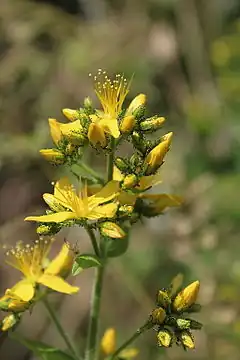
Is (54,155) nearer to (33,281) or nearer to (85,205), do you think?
(85,205)

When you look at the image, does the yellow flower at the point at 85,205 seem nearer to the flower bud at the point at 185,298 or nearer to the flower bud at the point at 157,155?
the flower bud at the point at 157,155

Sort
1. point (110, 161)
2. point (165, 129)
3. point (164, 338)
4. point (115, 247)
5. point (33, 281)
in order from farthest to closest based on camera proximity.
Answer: point (165, 129), point (33, 281), point (115, 247), point (110, 161), point (164, 338)

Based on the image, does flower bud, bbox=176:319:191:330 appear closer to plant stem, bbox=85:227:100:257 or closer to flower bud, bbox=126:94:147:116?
plant stem, bbox=85:227:100:257

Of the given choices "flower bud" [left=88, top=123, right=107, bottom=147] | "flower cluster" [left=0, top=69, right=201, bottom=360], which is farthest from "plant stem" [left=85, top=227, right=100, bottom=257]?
"flower bud" [left=88, top=123, right=107, bottom=147]

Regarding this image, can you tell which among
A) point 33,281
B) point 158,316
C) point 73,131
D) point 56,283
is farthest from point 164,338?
point 73,131

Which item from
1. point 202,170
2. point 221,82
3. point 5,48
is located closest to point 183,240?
point 202,170

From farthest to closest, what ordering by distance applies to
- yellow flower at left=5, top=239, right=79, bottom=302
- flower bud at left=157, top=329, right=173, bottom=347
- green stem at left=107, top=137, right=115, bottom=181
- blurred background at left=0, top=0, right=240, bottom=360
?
blurred background at left=0, top=0, right=240, bottom=360, yellow flower at left=5, top=239, right=79, bottom=302, green stem at left=107, top=137, right=115, bottom=181, flower bud at left=157, top=329, right=173, bottom=347
